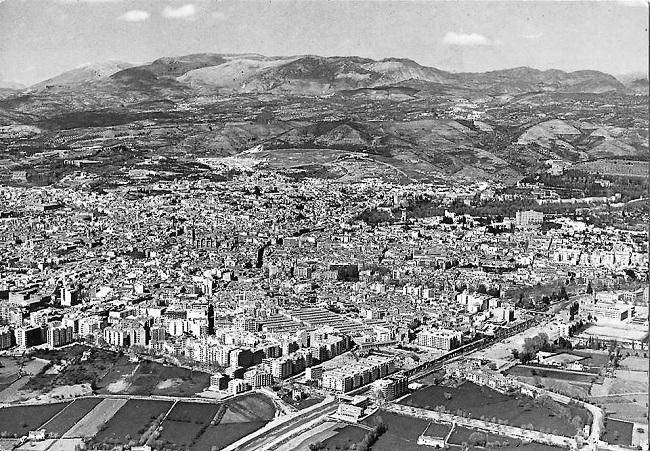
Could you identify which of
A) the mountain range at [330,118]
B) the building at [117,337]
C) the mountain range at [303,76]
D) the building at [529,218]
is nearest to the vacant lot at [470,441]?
the building at [117,337]

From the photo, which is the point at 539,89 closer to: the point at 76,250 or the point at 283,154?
the point at 283,154

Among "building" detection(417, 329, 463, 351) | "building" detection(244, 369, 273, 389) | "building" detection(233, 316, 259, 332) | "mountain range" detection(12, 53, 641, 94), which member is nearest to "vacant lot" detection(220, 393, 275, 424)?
"building" detection(244, 369, 273, 389)

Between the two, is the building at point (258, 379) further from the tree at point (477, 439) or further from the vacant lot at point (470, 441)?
the tree at point (477, 439)

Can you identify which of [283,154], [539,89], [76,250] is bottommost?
[76,250]

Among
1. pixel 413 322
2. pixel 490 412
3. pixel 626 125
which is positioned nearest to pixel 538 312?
pixel 413 322

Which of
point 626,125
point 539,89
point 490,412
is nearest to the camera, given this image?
point 490,412

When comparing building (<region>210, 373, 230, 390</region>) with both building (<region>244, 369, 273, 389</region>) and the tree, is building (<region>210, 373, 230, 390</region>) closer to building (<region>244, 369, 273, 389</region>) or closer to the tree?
building (<region>244, 369, 273, 389</region>)
